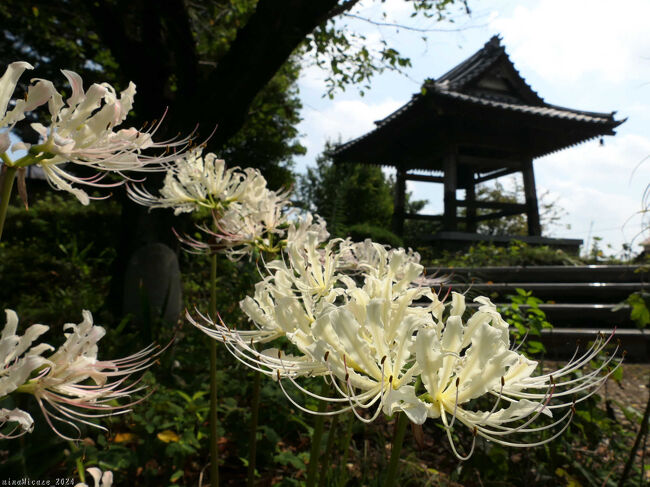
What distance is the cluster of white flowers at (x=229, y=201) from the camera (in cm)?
175

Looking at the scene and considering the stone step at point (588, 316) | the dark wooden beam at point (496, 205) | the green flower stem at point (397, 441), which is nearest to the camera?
the green flower stem at point (397, 441)

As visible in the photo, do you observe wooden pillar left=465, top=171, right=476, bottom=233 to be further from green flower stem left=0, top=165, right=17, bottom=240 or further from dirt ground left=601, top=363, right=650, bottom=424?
green flower stem left=0, top=165, right=17, bottom=240

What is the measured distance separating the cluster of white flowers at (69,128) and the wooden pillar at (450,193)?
10247 mm

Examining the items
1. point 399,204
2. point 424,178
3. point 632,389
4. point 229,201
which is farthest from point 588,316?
point 424,178

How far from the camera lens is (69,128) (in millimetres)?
838

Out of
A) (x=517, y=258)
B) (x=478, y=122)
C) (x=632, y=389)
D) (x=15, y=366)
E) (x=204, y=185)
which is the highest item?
(x=478, y=122)

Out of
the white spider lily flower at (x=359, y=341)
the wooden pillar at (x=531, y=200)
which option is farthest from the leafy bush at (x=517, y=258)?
the white spider lily flower at (x=359, y=341)

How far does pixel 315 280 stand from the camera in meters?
1.08

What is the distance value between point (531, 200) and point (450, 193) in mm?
2375

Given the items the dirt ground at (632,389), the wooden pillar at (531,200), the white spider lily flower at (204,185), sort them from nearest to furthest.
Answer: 1. the white spider lily flower at (204,185)
2. the dirt ground at (632,389)
3. the wooden pillar at (531,200)

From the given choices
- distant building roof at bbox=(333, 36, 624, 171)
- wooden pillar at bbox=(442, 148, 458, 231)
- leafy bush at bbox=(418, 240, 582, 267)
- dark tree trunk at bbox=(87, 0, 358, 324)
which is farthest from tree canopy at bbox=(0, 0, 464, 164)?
wooden pillar at bbox=(442, 148, 458, 231)

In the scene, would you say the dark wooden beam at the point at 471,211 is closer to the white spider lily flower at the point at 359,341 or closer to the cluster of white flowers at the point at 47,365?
the white spider lily flower at the point at 359,341

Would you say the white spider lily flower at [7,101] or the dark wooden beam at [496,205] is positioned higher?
the dark wooden beam at [496,205]

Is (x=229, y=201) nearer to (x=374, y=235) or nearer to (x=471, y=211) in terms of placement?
(x=374, y=235)
